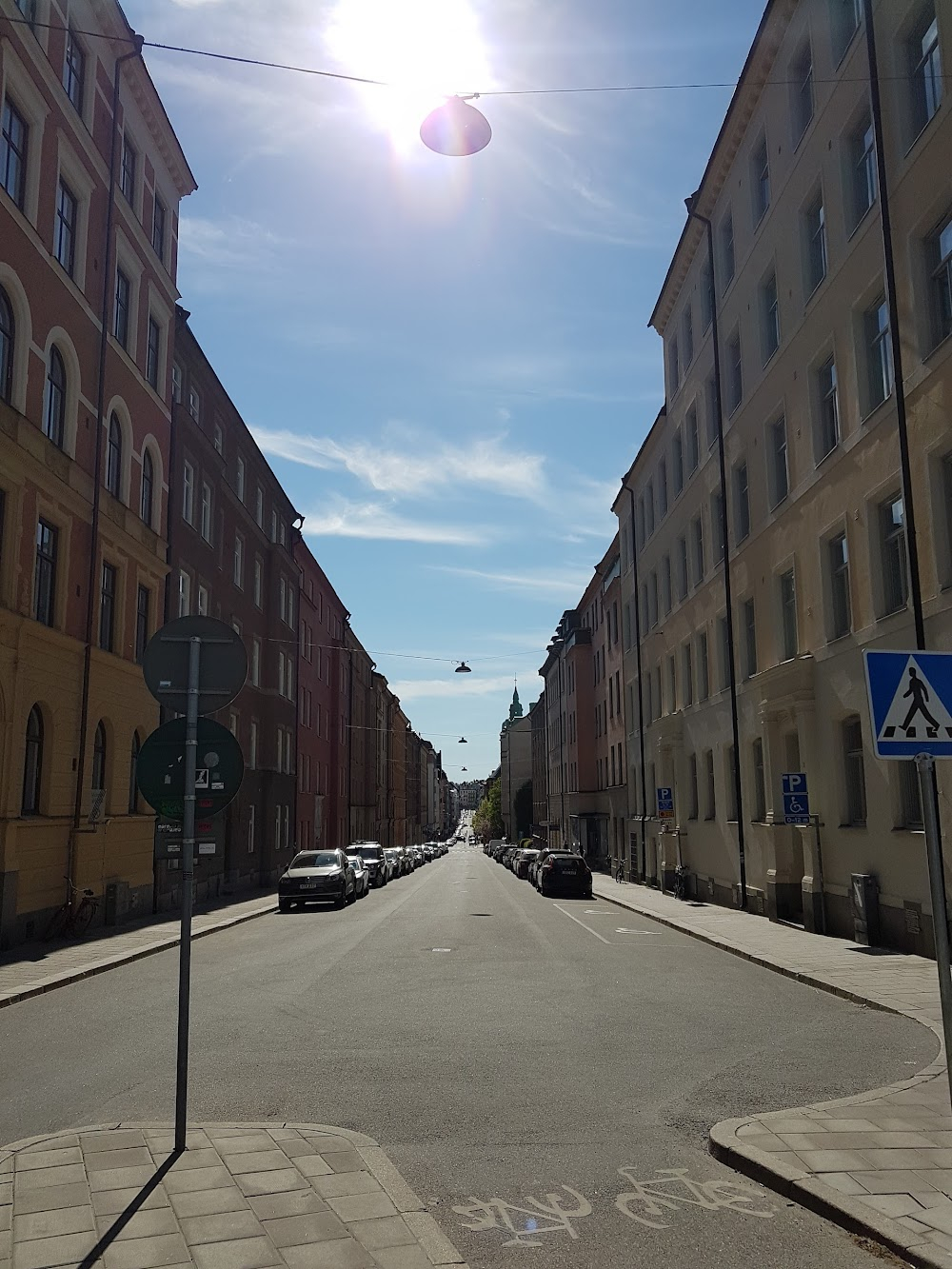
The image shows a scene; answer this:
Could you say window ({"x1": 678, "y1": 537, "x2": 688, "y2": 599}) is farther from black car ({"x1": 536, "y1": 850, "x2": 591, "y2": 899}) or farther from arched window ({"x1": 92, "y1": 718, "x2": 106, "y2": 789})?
arched window ({"x1": 92, "y1": 718, "x2": 106, "y2": 789})

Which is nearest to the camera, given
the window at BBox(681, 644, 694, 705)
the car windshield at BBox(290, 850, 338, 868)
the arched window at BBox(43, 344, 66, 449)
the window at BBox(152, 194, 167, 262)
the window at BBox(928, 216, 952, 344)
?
the window at BBox(928, 216, 952, 344)

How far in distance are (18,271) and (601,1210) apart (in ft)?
61.0

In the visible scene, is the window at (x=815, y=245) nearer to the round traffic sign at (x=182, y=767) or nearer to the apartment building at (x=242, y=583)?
the apartment building at (x=242, y=583)

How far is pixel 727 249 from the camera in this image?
27.5 meters

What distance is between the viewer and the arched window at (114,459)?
23812 millimetres

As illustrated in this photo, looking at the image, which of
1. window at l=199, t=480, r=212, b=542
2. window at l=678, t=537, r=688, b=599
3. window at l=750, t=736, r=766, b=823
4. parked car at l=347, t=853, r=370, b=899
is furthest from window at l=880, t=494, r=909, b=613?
window at l=199, t=480, r=212, b=542

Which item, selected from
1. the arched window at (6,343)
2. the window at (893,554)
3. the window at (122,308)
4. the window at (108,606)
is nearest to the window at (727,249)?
the window at (893,554)

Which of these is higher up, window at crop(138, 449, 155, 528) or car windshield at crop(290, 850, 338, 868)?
window at crop(138, 449, 155, 528)

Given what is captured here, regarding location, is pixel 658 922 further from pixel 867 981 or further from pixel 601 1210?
pixel 601 1210

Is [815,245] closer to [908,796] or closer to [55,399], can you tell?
[908,796]

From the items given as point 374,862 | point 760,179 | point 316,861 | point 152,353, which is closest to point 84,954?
point 316,861

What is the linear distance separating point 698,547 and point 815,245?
11497mm

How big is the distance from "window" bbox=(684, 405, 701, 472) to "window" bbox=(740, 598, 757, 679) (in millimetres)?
6543

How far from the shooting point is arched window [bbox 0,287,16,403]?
18359mm
